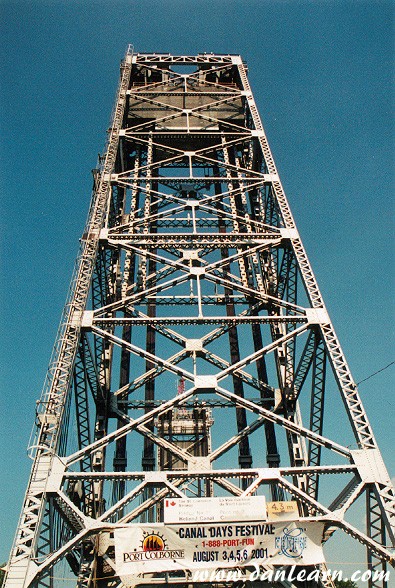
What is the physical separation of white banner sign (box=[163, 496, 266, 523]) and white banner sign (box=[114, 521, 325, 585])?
114 mm

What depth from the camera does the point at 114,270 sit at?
620 inches

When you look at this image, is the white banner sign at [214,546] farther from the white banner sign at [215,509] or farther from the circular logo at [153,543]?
the white banner sign at [215,509]

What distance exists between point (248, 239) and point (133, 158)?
7.86m

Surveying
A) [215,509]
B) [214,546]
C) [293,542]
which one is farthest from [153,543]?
Answer: [293,542]

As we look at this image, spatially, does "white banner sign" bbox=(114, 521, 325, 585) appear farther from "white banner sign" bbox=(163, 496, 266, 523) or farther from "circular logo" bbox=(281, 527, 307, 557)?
"white banner sign" bbox=(163, 496, 266, 523)

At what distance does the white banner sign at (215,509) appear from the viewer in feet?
28.5

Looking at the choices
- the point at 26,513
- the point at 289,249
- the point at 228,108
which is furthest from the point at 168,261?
the point at 228,108

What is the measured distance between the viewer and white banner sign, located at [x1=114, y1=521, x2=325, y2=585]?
844cm

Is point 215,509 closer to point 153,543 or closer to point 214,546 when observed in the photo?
point 214,546

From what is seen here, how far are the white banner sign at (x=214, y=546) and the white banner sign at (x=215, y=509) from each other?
11cm

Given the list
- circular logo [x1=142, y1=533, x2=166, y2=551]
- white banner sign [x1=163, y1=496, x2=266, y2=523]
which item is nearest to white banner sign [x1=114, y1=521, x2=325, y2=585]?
circular logo [x1=142, y1=533, x2=166, y2=551]

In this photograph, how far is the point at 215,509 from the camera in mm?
8758

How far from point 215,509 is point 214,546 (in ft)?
1.85

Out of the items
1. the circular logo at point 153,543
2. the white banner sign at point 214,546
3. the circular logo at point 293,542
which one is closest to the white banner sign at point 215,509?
the white banner sign at point 214,546
